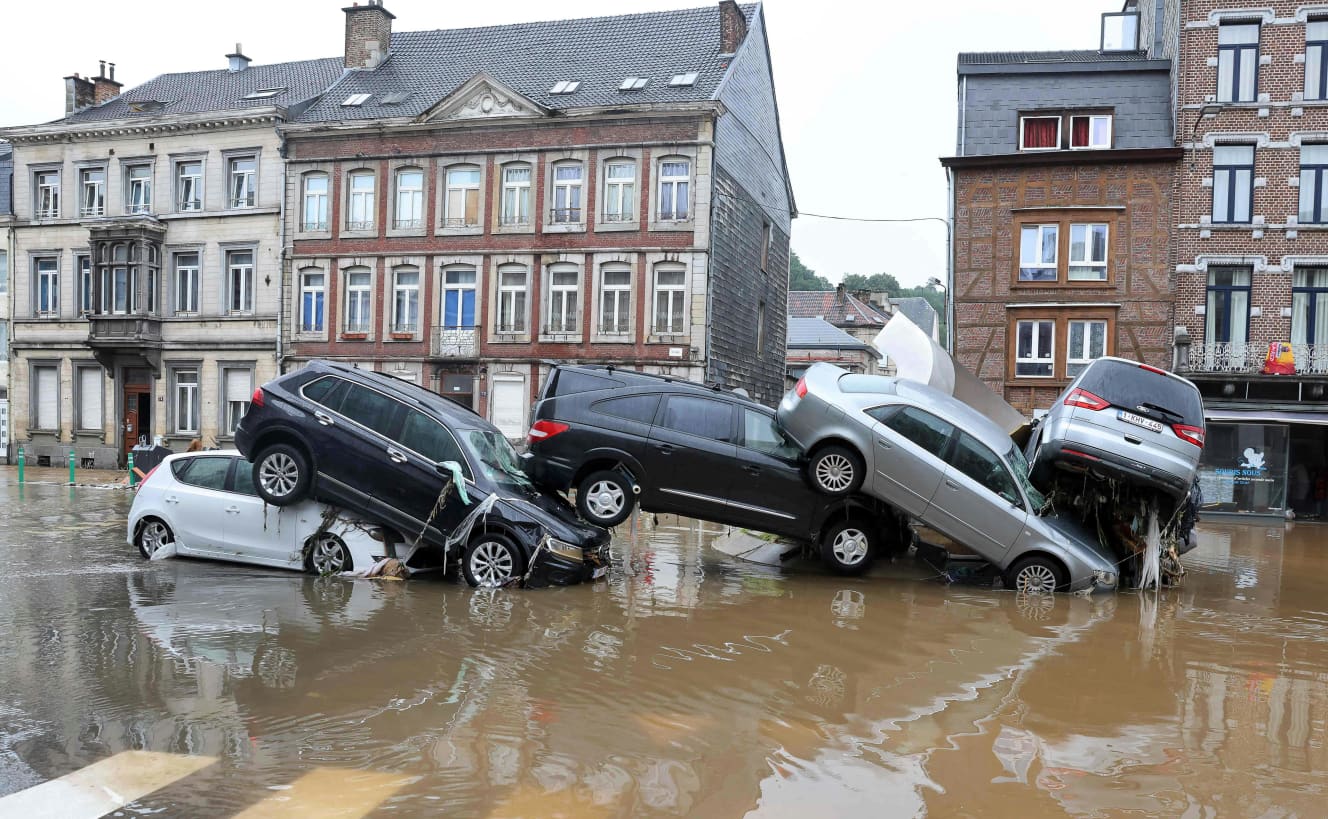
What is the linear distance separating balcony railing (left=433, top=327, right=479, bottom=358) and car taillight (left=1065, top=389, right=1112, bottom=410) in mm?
20256

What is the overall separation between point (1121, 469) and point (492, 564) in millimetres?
6193

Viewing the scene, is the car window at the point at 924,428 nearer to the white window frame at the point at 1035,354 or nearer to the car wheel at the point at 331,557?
the car wheel at the point at 331,557

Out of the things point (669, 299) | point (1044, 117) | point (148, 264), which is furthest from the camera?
point (148, 264)

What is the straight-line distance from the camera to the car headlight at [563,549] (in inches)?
403

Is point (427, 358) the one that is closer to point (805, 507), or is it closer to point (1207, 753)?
point (805, 507)

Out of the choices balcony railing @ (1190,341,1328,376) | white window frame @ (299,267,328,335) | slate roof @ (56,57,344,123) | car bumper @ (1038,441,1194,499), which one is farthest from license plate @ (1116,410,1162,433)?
slate roof @ (56,57,344,123)

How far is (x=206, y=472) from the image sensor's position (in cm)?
1119

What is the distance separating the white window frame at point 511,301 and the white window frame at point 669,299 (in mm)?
3685

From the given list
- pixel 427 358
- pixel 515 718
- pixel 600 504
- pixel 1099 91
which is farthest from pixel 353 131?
pixel 515 718

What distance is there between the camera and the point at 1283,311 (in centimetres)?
2461

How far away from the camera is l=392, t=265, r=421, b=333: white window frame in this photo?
2995 cm

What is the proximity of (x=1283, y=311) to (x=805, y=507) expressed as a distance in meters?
18.8

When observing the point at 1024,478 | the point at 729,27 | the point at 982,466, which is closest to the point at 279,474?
the point at 982,466

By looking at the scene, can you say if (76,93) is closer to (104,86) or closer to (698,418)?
(104,86)
